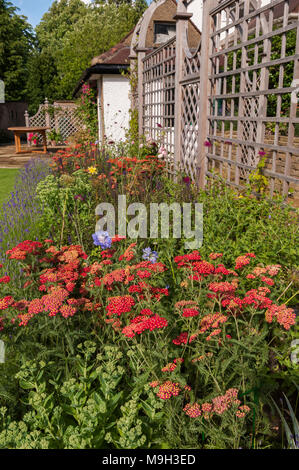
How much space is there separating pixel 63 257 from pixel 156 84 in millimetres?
5725

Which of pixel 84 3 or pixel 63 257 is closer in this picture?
pixel 63 257

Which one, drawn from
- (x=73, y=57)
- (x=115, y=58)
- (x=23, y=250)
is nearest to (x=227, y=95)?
(x=23, y=250)

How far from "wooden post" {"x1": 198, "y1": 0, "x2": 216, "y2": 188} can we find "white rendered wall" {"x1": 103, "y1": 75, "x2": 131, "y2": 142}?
786 centimetres

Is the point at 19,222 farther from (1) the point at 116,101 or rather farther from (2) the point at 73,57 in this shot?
(2) the point at 73,57

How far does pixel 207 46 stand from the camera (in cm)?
417

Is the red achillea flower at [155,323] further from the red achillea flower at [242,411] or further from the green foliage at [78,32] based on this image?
the green foliage at [78,32]

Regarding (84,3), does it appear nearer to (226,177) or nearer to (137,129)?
(137,129)

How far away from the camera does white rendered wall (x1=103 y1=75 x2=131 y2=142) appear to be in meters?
11.9

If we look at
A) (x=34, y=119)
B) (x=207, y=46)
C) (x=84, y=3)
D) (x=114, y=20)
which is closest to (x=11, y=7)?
(x=114, y=20)

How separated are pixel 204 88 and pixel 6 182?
5.23m

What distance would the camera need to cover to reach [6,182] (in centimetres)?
816

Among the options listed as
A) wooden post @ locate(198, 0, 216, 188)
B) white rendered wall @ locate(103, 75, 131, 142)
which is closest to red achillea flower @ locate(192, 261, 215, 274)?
wooden post @ locate(198, 0, 216, 188)

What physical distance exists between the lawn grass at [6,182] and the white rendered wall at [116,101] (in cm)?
341

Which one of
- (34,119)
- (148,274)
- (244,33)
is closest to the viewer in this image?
(148,274)
